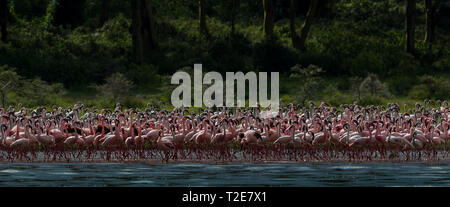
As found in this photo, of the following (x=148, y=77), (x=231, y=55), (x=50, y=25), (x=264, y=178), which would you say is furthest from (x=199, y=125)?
(x=50, y=25)

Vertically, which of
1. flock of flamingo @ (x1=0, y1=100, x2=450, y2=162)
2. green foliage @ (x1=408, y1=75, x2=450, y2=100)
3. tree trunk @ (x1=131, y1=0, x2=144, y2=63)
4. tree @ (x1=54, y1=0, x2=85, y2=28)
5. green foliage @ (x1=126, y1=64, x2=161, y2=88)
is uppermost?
tree @ (x1=54, y1=0, x2=85, y2=28)

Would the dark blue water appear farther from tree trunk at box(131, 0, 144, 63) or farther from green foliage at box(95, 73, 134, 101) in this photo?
tree trunk at box(131, 0, 144, 63)

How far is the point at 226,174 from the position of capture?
20.4m

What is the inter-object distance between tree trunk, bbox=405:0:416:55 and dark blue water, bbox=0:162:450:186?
1045 inches

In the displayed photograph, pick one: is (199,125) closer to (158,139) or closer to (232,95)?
(158,139)

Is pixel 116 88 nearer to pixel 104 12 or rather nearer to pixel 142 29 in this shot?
pixel 142 29

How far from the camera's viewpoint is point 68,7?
2132 inches

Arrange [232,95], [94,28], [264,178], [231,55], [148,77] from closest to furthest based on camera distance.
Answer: [264,178] → [232,95] → [148,77] → [231,55] → [94,28]

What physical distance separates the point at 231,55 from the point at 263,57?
182cm

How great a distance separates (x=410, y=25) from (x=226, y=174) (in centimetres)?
2978

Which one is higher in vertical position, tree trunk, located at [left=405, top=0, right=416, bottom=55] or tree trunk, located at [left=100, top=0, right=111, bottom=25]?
tree trunk, located at [left=100, top=0, right=111, bottom=25]

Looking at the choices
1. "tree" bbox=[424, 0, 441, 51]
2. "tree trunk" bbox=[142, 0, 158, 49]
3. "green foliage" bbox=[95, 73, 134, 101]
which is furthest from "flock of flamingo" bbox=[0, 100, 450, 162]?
"tree" bbox=[424, 0, 441, 51]

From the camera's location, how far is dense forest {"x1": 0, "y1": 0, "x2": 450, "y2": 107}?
3866cm

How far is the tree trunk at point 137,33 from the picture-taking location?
44125mm
